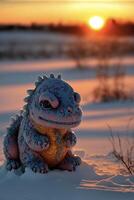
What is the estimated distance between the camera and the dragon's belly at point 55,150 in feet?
14.6

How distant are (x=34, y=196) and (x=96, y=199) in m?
0.46

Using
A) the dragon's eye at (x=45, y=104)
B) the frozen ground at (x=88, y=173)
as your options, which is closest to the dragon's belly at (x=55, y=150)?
the frozen ground at (x=88, y=173)

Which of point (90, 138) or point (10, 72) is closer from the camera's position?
point (90, 138)

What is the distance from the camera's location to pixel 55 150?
4.48m

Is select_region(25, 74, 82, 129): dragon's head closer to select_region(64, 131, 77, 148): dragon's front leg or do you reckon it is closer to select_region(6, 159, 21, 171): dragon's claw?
select_region(64, 131, 77, 148): dragon's front leg

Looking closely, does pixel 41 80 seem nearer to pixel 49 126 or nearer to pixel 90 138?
pixel 49 126

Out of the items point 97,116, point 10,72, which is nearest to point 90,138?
point 97,116

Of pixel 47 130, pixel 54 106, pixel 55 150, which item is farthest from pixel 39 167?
pixel 54 106

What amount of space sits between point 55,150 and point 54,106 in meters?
0.39

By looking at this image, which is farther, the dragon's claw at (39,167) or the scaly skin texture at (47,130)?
the dragon's claw at (39,167)

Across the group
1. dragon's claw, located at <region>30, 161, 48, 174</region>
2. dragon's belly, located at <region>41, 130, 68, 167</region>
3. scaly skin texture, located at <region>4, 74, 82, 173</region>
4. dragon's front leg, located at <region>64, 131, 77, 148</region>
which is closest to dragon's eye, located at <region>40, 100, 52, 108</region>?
scaly skin texture, located at <region>4, 74, 82, 173</region>

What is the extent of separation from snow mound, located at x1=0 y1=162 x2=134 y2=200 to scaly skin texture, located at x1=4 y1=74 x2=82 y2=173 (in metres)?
0.08

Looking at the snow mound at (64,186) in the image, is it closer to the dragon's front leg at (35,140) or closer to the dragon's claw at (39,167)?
the dragon's claw at (39,167)

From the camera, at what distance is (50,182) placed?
14.3 feet
